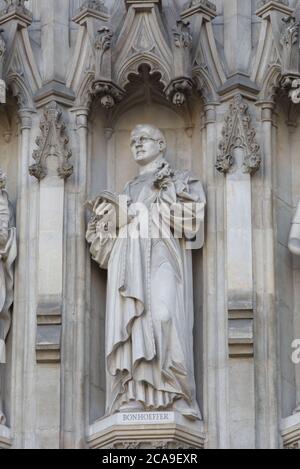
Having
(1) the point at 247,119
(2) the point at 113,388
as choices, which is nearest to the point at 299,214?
(1) the point at 247,119


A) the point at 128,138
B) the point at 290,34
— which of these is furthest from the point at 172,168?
the point at 290,34

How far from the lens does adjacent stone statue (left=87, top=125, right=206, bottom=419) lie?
21172 millimetres

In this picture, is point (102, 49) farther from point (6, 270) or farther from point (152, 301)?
point (152, 301)

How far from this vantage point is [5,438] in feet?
69.6

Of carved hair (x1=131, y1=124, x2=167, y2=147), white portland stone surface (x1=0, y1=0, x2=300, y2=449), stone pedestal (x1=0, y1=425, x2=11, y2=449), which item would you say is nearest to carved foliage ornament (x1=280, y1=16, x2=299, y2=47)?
white portland stone surface (x1=0, y1=0, x2=300, y2=449)

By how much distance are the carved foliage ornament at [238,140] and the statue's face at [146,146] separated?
0.67 m

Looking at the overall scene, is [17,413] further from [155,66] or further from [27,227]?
[155,66]

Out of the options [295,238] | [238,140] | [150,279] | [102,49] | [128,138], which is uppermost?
[102,49]

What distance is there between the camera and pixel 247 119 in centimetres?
2200

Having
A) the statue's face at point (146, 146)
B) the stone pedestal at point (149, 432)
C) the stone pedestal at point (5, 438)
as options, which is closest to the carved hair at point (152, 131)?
the statue's face at point (146, 146)

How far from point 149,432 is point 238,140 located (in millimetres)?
2904

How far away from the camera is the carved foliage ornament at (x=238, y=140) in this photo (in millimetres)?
21828

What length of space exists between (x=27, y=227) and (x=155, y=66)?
1.93m

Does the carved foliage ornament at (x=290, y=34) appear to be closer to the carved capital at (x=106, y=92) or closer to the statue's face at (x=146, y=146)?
the statue's face at (x=146, y=146)
